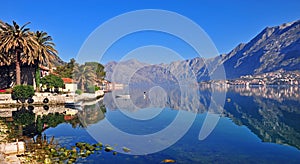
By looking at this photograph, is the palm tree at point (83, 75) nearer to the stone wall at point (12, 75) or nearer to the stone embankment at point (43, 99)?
the stone wall at point (12, 75)

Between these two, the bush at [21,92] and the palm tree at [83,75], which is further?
the palm tree at [83,75]

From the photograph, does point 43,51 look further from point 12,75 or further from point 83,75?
point 83,75

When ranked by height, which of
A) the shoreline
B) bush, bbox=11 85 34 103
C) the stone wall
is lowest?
the shoreline

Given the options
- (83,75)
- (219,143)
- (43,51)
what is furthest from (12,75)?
(219,143)

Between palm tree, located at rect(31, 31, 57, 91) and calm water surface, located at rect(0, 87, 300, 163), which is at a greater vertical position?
palm tree, located at rect(31, 31, 57, 91)

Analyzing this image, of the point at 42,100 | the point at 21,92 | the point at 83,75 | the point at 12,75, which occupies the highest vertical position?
the point at 83,75

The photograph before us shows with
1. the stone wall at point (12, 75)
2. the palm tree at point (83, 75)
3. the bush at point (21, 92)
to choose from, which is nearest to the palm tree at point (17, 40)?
the bush at point (21, 92)

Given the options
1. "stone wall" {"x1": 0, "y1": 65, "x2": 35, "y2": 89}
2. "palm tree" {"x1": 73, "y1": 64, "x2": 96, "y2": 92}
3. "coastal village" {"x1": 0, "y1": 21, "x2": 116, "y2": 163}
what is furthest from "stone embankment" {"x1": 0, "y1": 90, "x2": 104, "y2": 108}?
"palm tree" {"x1": 73, "y1": 64, "x2": 96, "y2": 92}

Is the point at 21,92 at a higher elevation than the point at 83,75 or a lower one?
lower

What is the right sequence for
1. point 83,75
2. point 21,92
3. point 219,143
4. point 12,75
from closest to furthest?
point 219,143
point 21,92
point 12,75
point 83,75

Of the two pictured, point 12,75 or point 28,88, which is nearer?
point 28,88

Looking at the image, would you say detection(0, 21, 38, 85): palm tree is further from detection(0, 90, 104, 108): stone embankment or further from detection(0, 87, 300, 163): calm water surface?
detection(0, 87, 300, 163): calm water surface

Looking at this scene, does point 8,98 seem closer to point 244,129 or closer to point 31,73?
point 31,73

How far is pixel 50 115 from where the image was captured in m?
36.6
